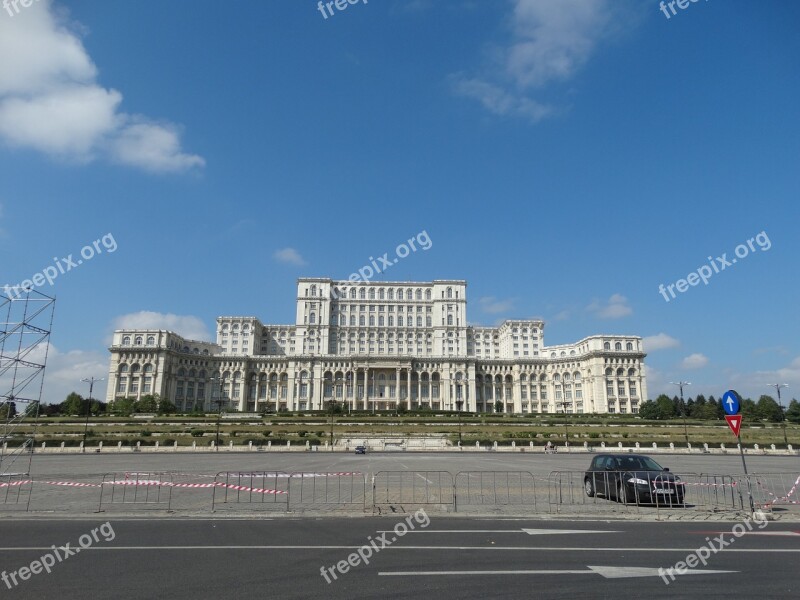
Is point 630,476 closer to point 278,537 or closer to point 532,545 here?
point 532,545

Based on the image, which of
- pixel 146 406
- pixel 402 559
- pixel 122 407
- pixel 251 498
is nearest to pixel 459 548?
pixel 402 559

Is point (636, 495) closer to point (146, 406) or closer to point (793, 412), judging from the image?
point (146, 406)

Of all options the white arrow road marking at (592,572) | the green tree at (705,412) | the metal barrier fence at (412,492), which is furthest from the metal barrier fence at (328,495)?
the green tree at (705,412)

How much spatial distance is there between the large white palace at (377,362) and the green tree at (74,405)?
1742 centimetres

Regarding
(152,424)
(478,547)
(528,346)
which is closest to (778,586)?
(478,547)

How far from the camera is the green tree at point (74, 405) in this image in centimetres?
9431

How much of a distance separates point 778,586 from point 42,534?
1422 centimetres

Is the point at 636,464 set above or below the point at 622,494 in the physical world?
above

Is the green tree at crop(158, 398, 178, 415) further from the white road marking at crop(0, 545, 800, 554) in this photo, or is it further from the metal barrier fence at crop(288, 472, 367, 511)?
the white road marking at crop(0, 545, 800, 554)

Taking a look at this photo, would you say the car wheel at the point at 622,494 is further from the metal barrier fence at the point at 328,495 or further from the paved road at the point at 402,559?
the metal barrier fence at the point at 328,495

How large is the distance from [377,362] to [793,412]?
299ft

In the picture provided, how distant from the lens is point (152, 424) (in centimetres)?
7425

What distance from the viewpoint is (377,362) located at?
127625 millimetres

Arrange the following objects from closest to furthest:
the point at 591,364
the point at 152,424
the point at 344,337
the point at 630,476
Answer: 1. the point at 630,476
2. the point at 152,424
3. the point at 591,364
4. the point at 344,337
